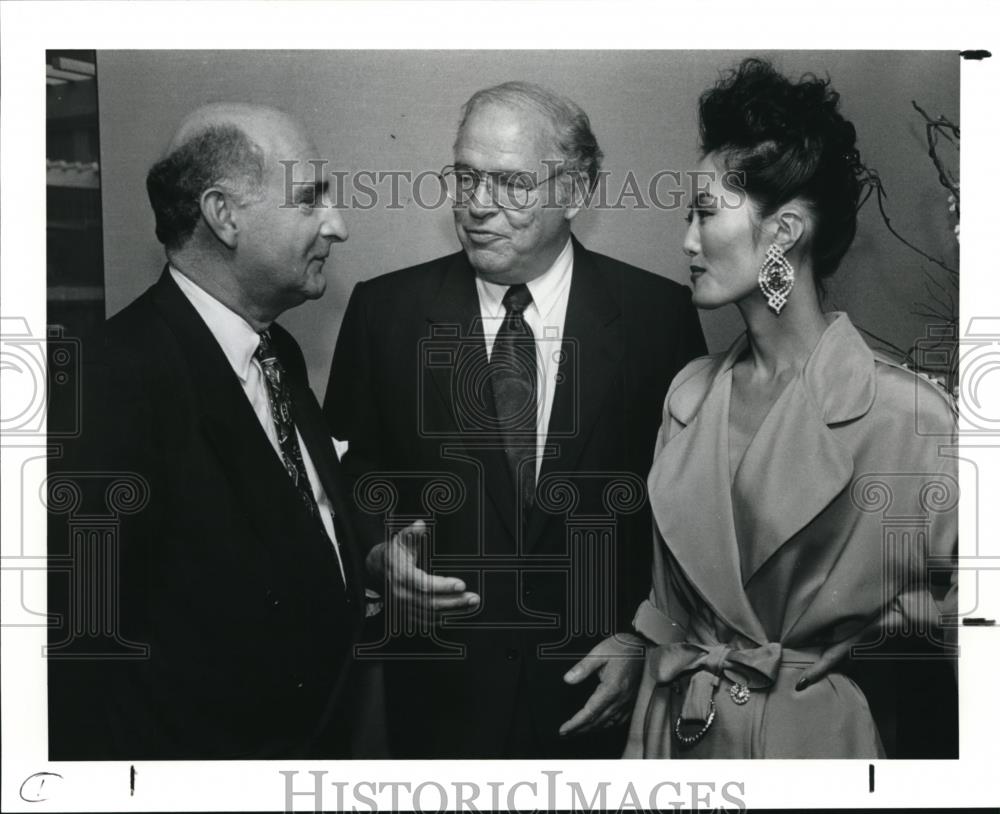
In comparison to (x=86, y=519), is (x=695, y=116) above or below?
above

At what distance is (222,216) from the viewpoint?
2779 millimetres


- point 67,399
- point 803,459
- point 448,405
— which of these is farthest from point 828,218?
point 67,399

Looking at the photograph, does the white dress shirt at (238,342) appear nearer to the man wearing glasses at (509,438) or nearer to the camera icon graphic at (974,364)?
the man wearing glasses at (509,438)

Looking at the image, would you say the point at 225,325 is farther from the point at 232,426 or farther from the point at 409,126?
the point at 409,126

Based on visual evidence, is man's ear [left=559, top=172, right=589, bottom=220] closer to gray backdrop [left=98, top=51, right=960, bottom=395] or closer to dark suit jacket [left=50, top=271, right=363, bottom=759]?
gray backdrop [left=98, top=51, right=960, bottom=395]

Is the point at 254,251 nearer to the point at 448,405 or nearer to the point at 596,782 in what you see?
the point at 448,405

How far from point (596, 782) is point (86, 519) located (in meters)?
1.50

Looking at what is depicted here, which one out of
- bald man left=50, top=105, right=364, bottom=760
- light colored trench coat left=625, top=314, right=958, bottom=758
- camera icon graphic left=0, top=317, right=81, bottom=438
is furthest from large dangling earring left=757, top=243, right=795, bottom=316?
camera icon graphic left=0, top=317, right=81, bottom=438

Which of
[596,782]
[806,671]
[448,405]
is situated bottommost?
[596,782]

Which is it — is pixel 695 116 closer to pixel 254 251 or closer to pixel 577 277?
pixel 577 277

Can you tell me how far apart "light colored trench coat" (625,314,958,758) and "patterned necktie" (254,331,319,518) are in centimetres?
89

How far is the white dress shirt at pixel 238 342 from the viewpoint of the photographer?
278 centimetres

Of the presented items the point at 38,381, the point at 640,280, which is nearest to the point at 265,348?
the point at 38,381

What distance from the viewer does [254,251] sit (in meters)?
2.79
